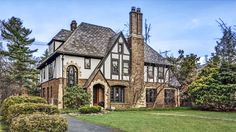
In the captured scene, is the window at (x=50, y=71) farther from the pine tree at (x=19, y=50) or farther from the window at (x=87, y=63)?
the pine tree at (x=19, y=50)

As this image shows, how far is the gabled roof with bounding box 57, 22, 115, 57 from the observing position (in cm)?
2812

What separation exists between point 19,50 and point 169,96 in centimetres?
2524

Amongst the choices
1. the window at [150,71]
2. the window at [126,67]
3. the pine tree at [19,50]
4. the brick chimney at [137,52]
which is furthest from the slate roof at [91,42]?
the pine tree at [19,50]

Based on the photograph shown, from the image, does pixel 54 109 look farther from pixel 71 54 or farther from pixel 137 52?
pixel 137 52

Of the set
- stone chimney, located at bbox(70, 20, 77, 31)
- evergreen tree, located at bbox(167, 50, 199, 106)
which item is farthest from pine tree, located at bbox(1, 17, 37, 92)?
evergreen tree, located at bbox(167, 50, 199, 106)

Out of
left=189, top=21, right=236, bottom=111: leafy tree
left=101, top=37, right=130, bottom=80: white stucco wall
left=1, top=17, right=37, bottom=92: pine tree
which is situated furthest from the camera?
left=1, top=17, right=37, bottom=92: pine tree

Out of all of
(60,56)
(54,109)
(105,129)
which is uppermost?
(60,56)

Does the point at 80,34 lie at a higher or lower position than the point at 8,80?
higher

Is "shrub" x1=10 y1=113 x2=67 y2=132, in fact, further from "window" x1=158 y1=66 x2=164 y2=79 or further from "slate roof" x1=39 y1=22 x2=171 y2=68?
"window" x1=158 y1=66 x2=164 y2=79

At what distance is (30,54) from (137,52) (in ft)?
82.4

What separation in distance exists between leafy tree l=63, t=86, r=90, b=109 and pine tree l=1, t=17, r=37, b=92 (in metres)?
19.0

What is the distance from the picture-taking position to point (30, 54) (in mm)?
49312

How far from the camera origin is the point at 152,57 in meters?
33.6

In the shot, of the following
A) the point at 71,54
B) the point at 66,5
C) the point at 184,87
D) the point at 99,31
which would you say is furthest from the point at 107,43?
the point at 66,5
